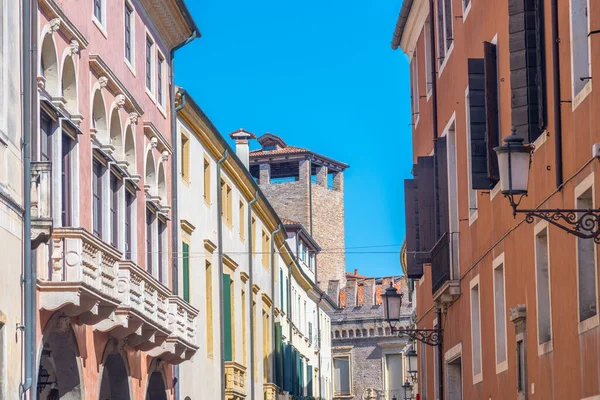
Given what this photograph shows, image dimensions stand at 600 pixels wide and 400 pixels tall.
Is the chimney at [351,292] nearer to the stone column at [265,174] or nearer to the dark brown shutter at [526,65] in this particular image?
the stone column at [265,174]

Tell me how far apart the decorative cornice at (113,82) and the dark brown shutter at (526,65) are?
8141 mm

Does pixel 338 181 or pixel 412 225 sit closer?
pixel 412 225

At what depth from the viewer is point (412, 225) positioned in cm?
2800

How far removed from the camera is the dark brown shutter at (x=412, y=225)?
27.9m

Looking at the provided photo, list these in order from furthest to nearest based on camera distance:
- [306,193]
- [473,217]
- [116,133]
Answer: [306,193] < [116,133] < [473,217]

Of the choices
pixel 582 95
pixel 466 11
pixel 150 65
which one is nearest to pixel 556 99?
pixel 582 95

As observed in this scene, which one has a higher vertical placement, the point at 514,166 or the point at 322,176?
the point at 322,176

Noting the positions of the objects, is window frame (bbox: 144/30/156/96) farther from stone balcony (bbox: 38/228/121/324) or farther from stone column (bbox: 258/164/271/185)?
stone column (bbox: 258/164/271/185)

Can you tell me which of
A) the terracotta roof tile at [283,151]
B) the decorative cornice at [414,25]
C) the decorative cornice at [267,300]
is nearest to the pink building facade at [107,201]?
the decorative cornice at [414,25]

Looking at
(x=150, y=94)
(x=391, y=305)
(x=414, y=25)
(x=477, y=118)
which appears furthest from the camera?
(x=414, y=25)

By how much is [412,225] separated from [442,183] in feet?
10.9

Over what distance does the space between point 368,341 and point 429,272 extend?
171ft

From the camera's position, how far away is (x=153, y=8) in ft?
90.6

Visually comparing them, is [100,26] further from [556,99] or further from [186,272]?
[556,99]
